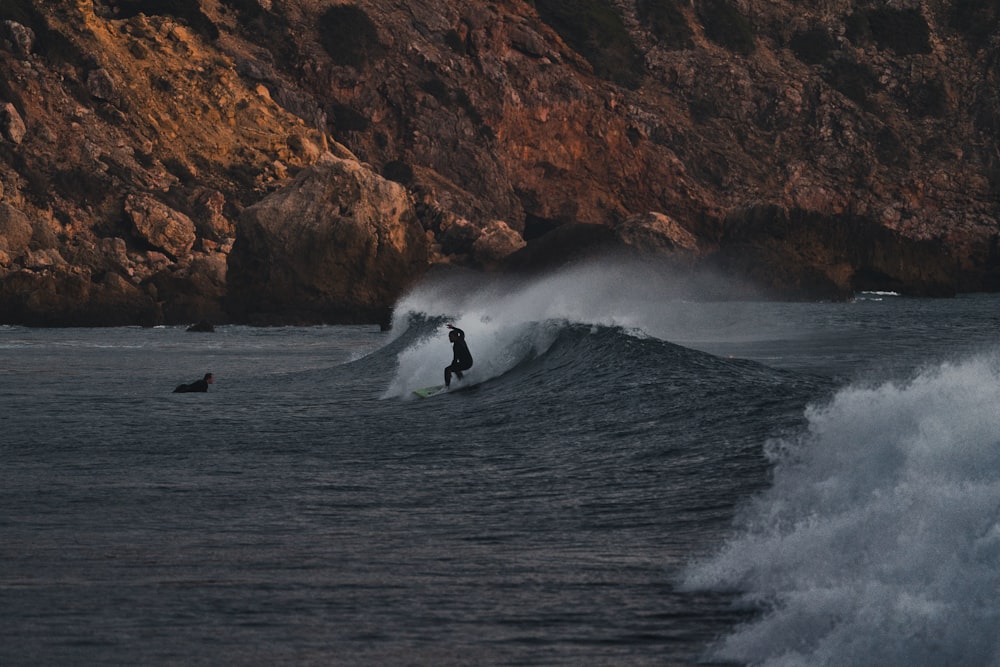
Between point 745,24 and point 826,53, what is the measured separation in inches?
419

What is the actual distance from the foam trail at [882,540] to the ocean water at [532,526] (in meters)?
0.02

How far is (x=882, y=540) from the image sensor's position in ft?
32.3

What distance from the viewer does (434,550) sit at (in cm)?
1146

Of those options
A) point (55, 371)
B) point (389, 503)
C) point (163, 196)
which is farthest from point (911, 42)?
point (389, 503)

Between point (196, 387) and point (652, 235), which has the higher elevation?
point (652, 235)

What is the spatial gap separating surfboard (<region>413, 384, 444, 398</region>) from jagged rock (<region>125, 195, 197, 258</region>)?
206 feet

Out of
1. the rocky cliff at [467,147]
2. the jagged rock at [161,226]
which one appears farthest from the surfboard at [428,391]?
the jagged rock at [161,226]

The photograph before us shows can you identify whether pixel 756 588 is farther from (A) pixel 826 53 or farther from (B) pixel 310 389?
(A) pixel 826 53

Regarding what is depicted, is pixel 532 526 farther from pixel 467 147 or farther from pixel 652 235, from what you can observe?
pixel 467 147

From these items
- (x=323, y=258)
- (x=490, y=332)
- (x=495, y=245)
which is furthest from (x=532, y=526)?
(x=495, y=245)

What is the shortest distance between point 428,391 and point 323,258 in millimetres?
50224

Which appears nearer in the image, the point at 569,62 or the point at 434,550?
the point at 434,550

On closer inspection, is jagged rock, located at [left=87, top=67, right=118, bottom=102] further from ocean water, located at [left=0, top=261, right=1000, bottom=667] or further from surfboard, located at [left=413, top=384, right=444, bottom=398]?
ocean water, located at [left=0, top=261, right=1000, bottom=667]

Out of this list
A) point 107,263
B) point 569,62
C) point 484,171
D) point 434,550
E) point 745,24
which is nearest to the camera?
point 434,550
